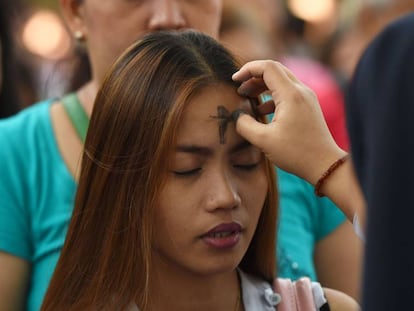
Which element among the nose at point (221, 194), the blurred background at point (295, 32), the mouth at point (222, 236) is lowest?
the blurred background at point (295, 32)

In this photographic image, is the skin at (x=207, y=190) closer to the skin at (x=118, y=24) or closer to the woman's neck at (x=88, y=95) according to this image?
the skin at (x=118, y=24)

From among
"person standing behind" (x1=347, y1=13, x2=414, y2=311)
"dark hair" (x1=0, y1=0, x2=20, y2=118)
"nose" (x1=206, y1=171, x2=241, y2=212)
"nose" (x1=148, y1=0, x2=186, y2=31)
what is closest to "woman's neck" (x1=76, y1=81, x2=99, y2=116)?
"nose" (x1=148, y1=0, x2=186, y2=31)

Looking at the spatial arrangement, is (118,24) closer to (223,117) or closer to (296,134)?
(223,117)

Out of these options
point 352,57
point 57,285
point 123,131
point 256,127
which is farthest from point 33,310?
point 352,57

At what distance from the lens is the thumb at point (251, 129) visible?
78.2 inches

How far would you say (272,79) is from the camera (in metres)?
2.02

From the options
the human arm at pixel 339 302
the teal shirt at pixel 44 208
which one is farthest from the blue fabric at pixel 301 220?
the human arm at pixel 339 302

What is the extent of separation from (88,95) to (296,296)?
3.01ft

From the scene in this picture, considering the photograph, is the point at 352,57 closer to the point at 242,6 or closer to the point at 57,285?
the point at 242,6

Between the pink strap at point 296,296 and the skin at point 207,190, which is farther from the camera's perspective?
the pink strap at point 296,296

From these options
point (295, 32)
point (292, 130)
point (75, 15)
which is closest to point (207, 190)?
point (292, 130)

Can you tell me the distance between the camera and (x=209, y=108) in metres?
2.12

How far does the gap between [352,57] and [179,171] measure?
142 inches

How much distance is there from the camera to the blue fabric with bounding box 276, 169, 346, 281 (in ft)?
8.52
